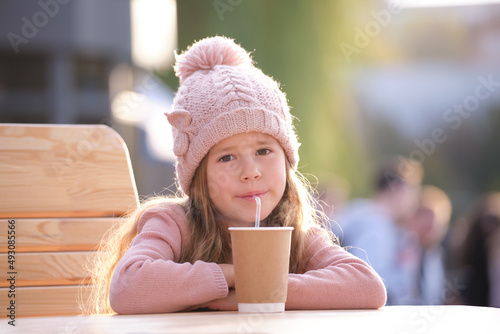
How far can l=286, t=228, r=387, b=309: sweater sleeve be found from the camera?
1.78 m

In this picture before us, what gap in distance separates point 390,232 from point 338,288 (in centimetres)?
414

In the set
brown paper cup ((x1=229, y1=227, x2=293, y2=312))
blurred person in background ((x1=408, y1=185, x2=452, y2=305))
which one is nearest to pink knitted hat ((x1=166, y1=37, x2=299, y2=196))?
brown paper cup ((x1=229, y1=227, x2=293, y2=312))

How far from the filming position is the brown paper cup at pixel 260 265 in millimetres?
1572

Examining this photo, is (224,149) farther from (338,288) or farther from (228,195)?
(338,288)

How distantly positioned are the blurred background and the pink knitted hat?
4.81 metres

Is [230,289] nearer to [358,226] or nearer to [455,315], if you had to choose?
[455,315]

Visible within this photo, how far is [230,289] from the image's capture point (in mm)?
1818

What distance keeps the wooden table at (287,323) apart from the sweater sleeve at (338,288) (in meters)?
0.12

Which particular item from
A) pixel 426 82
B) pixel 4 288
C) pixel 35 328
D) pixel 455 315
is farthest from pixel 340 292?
pixel 426 82

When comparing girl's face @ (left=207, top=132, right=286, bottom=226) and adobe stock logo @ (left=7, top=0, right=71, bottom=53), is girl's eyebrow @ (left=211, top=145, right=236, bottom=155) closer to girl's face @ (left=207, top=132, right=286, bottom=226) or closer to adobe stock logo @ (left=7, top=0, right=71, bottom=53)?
girl's face @ (left=207, top=132, right=286, bottom=226)

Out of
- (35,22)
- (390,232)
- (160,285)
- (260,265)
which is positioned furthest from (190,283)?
(35,22)

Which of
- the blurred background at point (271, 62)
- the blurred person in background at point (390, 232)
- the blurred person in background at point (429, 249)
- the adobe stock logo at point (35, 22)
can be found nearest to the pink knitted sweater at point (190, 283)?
the blurred person in background at point (390, 232)

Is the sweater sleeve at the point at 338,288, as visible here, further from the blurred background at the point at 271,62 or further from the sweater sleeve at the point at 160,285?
the blurred background at the point at 271,62

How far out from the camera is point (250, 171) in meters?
1.99
